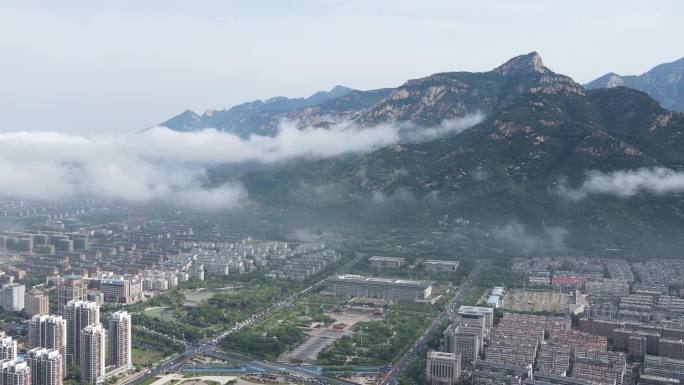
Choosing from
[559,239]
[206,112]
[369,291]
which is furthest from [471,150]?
[206,112]

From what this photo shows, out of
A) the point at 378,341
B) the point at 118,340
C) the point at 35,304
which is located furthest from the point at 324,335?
the point at 35,304

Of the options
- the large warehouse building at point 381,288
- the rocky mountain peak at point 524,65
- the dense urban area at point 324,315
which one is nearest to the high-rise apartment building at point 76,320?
the dense urban area at point 324,315

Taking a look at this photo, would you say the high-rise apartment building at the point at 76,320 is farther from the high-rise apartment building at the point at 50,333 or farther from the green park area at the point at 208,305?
the green park area at the point at 208,305

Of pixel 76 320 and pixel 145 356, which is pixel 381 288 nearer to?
pixel 145 356

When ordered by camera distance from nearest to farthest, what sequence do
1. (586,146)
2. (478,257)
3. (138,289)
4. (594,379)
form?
(594,379) < (138,289) < (478,257) < (586,146)

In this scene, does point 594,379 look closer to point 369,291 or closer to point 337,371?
point 337,371

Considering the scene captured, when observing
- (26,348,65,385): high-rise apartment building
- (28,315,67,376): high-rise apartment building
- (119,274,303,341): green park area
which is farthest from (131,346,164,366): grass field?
(26,348,65,385): high-rise apartment building

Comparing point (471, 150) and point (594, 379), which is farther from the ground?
point (471, 150)
